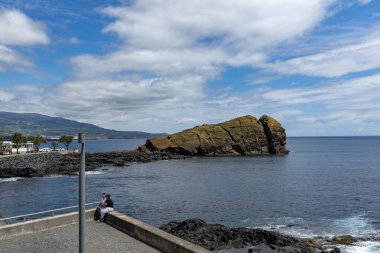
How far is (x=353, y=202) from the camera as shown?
4950 cm

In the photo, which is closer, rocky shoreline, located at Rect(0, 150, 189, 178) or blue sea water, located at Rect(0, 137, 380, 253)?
blue sea water, located at Rect(0, 137, 380, 253)

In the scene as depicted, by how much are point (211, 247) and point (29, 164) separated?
71.4 m

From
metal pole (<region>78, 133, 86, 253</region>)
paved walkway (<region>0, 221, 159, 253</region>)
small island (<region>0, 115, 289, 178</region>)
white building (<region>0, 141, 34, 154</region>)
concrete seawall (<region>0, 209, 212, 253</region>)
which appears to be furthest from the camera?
small island (<region>0, 115, 289, 178</region>)

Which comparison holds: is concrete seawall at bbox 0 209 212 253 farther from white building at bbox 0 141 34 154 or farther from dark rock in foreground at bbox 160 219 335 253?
white building at bbox 0 141 34 154

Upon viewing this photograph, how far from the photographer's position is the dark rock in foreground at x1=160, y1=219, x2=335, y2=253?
24.5 metres

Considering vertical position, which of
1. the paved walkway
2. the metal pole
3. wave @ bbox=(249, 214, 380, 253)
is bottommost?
wave @ bbox=(249, 214, 380, 253)

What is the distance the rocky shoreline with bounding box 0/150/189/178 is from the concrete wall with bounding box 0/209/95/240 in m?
60.9

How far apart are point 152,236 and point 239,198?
3818 centimetres

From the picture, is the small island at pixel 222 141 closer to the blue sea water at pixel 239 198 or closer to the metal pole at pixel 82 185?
the blue sea water at pixel 239 198

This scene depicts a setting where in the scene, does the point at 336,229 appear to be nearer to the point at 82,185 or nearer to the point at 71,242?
the point at 71,242

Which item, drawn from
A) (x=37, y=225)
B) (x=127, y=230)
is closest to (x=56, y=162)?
(x=37, y=225)

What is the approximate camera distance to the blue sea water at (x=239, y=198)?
37500mm

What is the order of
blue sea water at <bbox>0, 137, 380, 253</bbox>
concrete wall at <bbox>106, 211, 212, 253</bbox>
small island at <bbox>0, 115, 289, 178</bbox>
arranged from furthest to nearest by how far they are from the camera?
small island at <bbox>0, 115, 289, 178</bbox>
blue sea water at <bbox>0, 137, 380, 253</bbox>
concrete wall at <bbox>106, 211, 212, 253</bbox>

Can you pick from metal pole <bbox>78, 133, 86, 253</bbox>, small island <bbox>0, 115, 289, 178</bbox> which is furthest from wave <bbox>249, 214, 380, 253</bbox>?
small island <bbox>0, 115, 289, 178</bbox>
